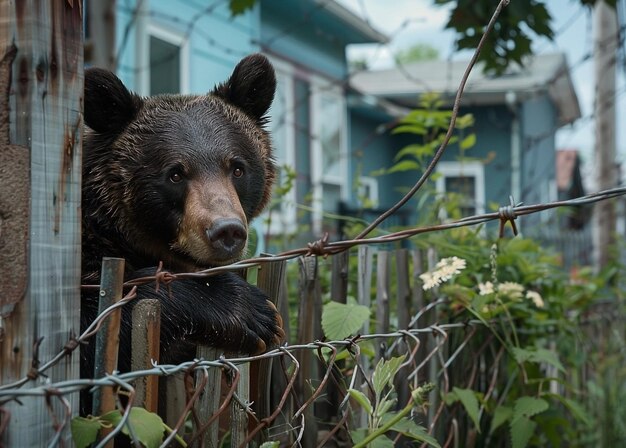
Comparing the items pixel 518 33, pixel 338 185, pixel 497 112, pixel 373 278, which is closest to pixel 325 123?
pixel 338 185

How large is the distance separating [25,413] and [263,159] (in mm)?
1987

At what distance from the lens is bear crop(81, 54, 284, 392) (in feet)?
8.36

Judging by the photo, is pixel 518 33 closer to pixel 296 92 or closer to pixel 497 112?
pixel 296 92

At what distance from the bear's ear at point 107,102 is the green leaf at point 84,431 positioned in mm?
1566

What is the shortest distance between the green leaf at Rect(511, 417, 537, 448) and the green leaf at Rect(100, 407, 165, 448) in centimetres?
167

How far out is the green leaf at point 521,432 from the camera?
118 inches

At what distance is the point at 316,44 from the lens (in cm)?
1400

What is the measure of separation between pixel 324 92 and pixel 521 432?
12091mm

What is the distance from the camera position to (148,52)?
8617mm

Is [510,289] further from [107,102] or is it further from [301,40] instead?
[301,40]

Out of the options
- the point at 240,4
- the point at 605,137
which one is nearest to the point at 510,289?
the point at 240,4

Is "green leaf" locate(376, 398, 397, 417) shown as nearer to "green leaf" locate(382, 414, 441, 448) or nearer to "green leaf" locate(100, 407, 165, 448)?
"green leaf" locate(382, 414, 441, 448)

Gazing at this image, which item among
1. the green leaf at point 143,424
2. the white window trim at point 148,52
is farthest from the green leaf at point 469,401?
the white window trim at point 148,52

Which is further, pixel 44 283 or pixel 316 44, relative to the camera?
pixel 316 44
